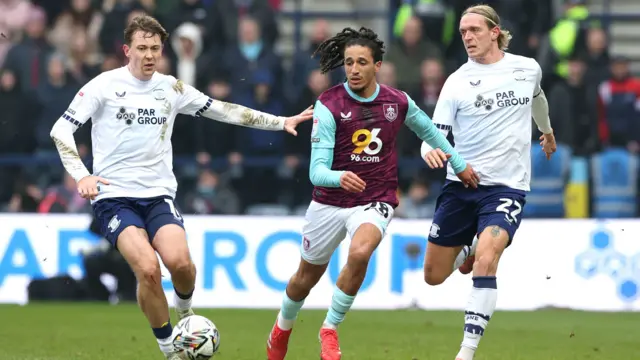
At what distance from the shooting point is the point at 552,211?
1714 centimetres

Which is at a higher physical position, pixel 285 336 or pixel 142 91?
pixel 142 91

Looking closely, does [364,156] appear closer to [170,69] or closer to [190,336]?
[190,336]

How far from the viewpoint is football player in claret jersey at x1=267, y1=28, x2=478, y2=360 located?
9.48 meters

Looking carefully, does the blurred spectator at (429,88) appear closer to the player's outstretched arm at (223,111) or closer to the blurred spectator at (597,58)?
the blurred spectator at (597,58)

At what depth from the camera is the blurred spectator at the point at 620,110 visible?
17656mm

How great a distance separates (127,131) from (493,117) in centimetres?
285

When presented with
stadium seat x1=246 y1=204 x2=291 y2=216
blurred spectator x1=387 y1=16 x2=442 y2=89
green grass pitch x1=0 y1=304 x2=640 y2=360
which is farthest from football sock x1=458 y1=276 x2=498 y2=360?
blurred spectator x1=387 y1=16 x2=442 y2=89

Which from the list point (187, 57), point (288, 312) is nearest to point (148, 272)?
point (288, 312)

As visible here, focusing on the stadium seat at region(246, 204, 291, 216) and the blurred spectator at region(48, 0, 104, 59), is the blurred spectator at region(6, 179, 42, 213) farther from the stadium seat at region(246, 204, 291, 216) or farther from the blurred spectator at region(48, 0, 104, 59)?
the stadium seat at region(246, 204, 291, 216)

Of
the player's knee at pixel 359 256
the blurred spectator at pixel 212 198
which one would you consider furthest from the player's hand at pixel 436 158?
the blurred spectator at pixel 212 198

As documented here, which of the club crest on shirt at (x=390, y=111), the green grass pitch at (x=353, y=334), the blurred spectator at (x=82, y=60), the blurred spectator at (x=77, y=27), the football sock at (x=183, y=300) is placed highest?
the blurred spectator at (x=77, y=27)

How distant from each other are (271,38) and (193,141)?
1.90 meters

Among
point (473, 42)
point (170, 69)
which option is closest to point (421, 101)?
point (170, 69)

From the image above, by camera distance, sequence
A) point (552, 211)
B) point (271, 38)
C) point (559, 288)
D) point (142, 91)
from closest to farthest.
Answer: point (142, 91) → point (559, 288) → point (552, 211) → point (271, 38)
